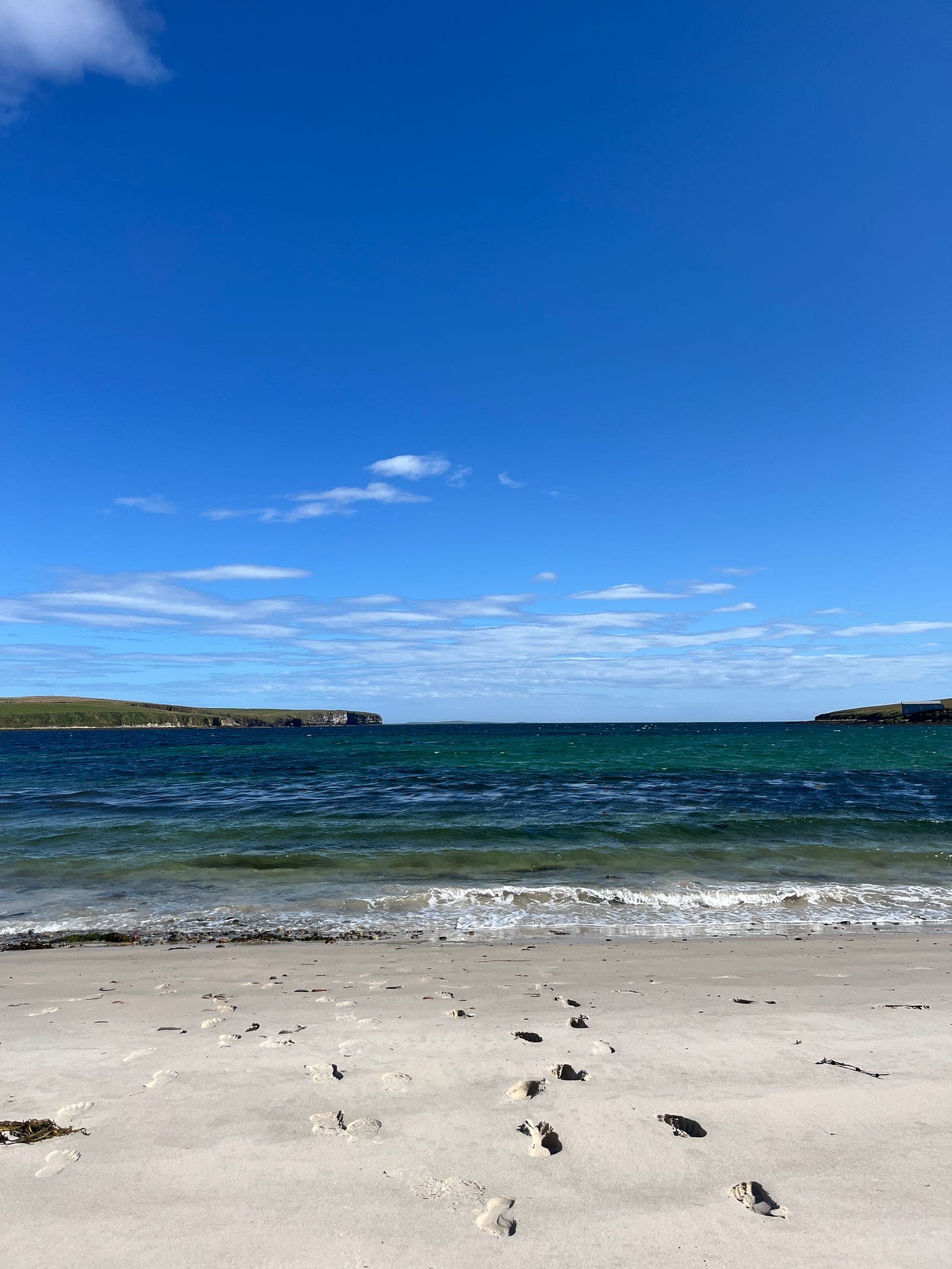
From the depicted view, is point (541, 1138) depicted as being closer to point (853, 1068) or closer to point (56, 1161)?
point (853, 1068)

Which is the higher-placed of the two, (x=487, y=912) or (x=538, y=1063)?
(x=538, y=1063)

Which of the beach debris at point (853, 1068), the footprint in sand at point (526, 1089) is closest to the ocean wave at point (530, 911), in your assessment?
the beach debris at point (853, 1068)

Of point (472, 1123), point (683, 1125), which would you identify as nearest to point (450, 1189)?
point (472, 1123)

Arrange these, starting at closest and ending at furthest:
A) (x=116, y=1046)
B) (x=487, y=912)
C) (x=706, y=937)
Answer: (x=116, y=1046)
(x=706, y=937)
(x=487, y=912)

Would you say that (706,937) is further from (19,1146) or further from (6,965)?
(6,965)

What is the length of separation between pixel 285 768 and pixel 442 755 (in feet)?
53.5

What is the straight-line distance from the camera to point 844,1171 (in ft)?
13.1

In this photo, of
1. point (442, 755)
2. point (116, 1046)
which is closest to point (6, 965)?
point (116, 1046)

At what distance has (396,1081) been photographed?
17.0ft

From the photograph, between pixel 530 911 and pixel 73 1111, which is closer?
pixel 73 1111

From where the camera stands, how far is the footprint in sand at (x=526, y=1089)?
495cm

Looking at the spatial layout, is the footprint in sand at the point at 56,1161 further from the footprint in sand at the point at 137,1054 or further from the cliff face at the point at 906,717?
the cliff face at the point at 906,717

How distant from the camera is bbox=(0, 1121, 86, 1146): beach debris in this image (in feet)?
13.9

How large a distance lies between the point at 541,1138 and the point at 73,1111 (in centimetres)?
330
